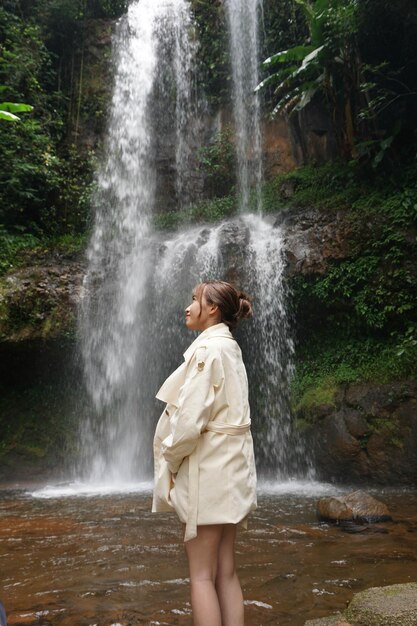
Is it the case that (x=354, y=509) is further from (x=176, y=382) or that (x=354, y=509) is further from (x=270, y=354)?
(x=270, y=354)

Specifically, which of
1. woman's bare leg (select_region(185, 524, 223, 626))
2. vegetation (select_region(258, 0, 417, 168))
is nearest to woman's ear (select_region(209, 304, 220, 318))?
woman's bare leg (select_region(185, 524, 223, 626))

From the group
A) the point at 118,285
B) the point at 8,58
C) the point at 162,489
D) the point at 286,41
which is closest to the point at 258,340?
the point at 118,285

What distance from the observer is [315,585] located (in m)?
3.56

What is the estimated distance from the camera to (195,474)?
226cm

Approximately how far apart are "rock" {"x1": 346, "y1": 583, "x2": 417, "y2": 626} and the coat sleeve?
4.22 ft

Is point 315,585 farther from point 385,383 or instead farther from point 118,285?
point 118,285

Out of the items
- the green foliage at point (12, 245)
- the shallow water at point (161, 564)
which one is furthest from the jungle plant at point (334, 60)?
the shallow water at point (161, 564)

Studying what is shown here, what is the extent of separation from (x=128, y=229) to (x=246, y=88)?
17.5 ft

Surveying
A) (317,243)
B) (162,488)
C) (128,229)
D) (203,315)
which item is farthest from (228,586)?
(128,229)

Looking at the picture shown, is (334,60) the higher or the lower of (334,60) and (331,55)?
the lower

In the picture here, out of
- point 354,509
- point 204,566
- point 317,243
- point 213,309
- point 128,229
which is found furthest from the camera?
point 128,229

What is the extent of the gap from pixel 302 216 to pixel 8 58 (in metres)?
8.99

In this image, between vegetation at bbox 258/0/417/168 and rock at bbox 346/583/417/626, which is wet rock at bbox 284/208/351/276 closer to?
vegetation at bbox 258/0/417/168

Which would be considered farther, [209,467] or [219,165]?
[219,165]
